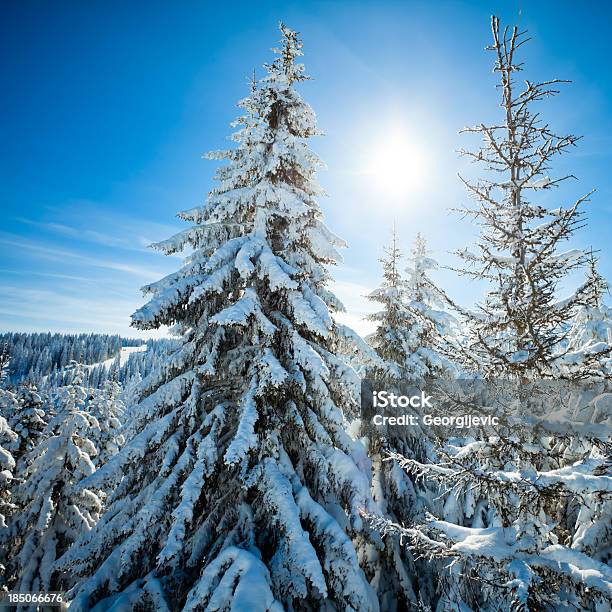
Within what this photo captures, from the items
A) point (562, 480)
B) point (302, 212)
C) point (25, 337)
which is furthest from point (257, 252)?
point (25, 337)

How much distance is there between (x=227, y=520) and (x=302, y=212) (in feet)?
21.9

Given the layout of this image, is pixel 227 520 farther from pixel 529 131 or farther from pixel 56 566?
pixel 529 131

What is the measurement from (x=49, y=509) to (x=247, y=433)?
1499 cm

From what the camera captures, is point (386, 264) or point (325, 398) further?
point (386, 264)

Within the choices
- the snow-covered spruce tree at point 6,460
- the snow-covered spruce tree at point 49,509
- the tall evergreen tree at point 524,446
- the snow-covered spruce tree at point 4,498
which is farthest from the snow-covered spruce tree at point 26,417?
the tall evergreen tree at point 524,446

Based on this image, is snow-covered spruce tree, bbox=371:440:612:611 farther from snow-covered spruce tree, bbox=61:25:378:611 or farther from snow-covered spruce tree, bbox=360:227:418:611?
snow-covered spruce tree, bbox=360:227:418:611

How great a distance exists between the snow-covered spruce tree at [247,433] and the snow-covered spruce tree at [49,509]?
11224 mm

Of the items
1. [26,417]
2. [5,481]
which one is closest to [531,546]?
[5,481]

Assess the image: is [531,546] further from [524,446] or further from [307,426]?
[307,426]

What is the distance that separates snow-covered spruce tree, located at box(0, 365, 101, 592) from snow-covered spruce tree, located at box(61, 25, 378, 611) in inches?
442

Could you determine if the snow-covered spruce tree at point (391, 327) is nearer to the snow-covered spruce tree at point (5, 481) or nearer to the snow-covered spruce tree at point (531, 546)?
the snow-covered spruce tree at point (531, 546)

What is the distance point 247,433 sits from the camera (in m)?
6.46

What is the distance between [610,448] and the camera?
196 inches

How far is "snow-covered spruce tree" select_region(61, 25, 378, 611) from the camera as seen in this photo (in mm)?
6094
